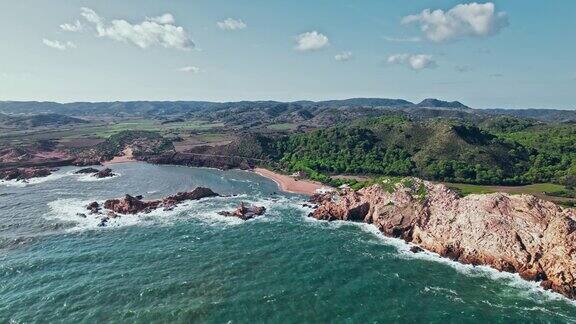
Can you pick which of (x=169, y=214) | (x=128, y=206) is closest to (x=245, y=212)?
(x=169, y=214)

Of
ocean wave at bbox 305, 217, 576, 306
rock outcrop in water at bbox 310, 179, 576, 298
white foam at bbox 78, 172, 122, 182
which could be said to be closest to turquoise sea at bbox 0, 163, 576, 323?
ocean wave at bbox 305, 217, 576, 306

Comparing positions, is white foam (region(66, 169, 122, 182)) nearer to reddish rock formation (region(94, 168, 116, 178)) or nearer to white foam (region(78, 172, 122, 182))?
white foam (region(78, 172, 122, 182))

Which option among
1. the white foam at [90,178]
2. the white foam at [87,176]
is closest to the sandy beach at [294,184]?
the white foam at [90,178]

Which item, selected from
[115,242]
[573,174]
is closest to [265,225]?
[115,242]

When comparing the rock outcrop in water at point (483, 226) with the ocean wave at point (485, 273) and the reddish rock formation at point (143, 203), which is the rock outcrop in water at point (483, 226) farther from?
the reddish rock formation at point (143, 203)

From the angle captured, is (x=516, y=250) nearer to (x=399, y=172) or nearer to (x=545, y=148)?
(x=399, y=172)

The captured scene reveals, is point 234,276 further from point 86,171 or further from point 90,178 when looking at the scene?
point 86,171

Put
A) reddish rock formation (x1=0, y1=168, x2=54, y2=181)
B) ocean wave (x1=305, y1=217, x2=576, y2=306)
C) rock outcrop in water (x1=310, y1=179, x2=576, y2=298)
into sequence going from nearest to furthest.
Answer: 1. ocean wave (x1=305, y1=217, x2=576, y2=306)
2. rock outcrop in water (x1=310, y1=179, x2=576, y2=298)
3. reddish rock formation (x1=0, y1=168, x2=54, y2=181)
